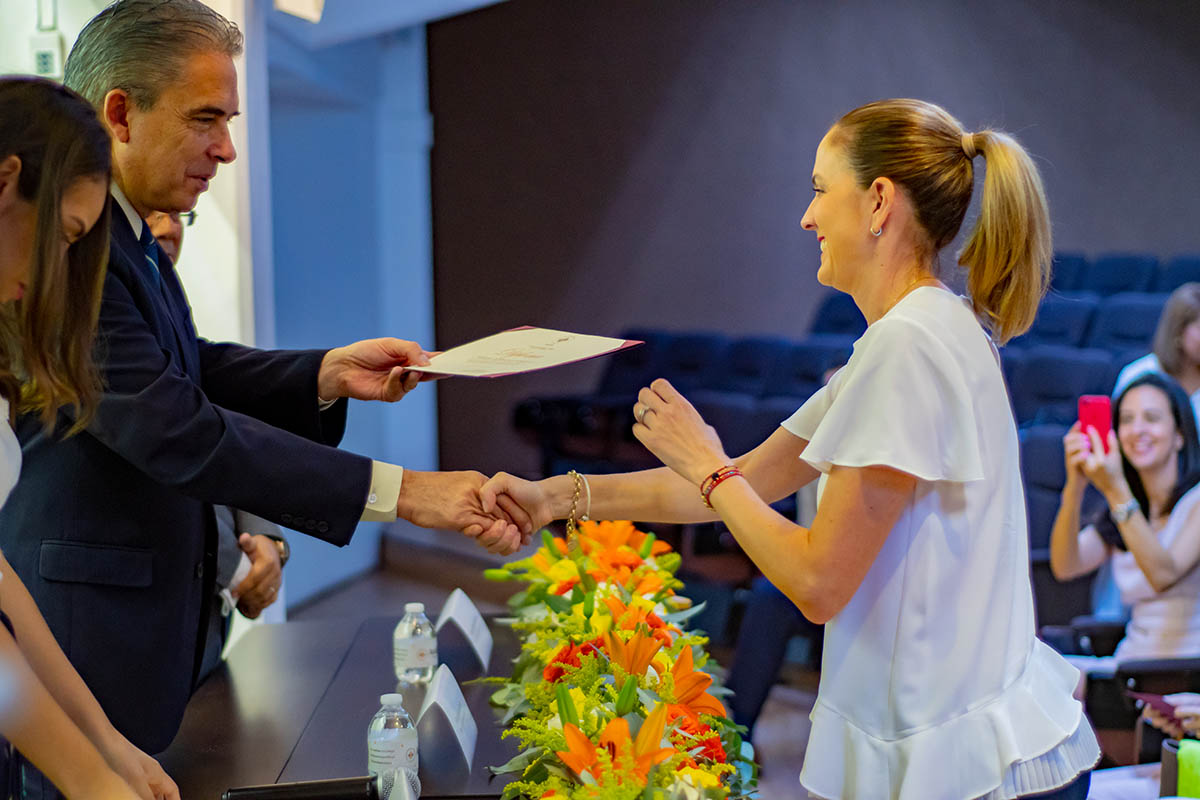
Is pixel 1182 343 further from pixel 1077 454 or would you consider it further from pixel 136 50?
pixel 136 50

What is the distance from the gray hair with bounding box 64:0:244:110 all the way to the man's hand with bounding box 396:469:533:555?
67cm

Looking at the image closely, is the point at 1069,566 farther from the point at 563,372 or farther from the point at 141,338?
the point at 563,372

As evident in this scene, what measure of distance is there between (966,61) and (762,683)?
631 centimetres

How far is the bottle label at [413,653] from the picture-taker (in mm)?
1992

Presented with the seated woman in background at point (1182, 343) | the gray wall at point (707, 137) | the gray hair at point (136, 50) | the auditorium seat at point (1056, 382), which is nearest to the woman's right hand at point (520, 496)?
the gray hair at point (136, 50)

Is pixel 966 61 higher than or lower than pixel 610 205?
higher

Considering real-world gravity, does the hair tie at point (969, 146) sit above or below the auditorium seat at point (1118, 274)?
below

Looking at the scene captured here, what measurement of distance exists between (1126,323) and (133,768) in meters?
6.51

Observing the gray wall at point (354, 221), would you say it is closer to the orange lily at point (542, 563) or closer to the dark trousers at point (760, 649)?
the dark trousers at point (760, 649)

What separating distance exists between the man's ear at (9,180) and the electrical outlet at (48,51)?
1.90 metres

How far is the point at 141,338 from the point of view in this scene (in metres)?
1.50

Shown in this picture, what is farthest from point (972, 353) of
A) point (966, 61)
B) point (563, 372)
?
point (966, 61)

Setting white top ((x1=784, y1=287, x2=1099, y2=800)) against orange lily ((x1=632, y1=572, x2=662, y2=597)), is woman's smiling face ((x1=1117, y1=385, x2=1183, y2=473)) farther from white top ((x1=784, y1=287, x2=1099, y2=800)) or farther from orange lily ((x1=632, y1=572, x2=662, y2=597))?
white top ((x1=784, y1=287, x2=1099, y2=800))

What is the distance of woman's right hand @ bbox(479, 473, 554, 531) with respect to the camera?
186 cm
